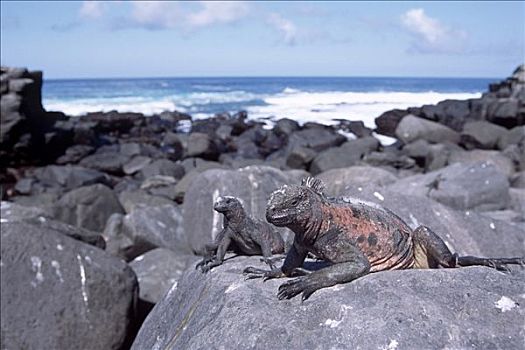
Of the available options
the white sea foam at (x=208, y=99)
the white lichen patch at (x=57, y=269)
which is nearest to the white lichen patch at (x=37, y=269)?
the white lichen patch at (x=57, y=269)

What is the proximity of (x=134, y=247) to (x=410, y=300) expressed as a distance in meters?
7.74

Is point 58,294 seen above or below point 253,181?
below

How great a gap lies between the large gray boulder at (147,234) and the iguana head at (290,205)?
21.9 ft

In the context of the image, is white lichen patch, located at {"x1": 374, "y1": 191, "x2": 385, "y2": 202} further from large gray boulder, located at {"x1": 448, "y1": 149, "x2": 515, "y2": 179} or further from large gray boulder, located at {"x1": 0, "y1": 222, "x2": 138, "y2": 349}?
large gray boulder, located at {"x1": 448, "y1": 149, "x2": 515, "y2": 179}

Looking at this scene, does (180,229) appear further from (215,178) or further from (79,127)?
(79,127)

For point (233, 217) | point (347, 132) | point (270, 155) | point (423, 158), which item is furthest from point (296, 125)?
point (233, 217)

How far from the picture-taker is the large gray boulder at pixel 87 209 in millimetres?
13531

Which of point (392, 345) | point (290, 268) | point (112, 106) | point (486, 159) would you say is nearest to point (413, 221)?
point (290, 268)

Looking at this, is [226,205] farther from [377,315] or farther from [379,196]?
[379,196]

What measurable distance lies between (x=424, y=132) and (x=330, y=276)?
23.3 meters

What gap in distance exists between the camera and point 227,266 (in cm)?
451

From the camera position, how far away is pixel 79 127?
2842 cm

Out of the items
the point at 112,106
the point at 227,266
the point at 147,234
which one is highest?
the point at 227,266

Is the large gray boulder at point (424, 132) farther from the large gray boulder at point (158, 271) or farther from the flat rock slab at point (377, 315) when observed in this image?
the flat rock slab at point (377, 315)
